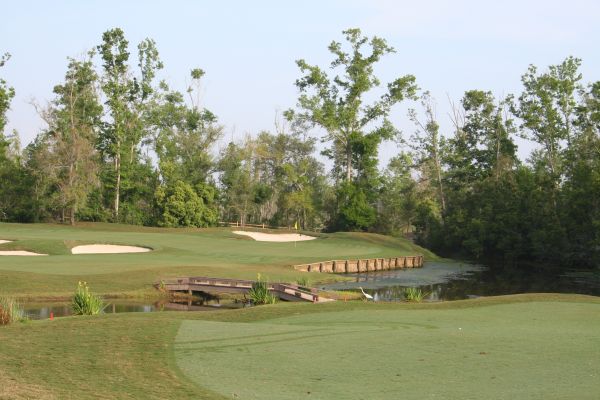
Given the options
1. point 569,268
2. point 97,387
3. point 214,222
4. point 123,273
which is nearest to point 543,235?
point 569,268

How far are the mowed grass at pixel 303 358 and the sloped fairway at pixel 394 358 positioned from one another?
0.02m

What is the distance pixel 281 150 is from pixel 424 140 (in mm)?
23513

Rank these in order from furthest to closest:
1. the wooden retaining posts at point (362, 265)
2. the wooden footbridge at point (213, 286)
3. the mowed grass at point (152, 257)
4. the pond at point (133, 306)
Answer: the wooden retaining posts at point (362, 265), the mowed grass at point (152, 257), the wooden footbridge at point (213, 286), the pond at point (133, 306)

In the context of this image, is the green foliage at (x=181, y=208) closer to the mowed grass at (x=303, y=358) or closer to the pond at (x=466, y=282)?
the pond at (x=466, y=282)

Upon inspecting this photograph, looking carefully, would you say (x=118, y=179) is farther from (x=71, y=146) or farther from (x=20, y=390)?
(x=20, y=390)

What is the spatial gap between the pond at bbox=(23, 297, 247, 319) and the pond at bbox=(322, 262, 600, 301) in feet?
22.3

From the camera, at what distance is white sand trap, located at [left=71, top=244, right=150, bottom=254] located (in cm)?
4072

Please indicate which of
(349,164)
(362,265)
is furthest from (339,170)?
(362,265)

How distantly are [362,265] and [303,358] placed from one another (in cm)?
3484

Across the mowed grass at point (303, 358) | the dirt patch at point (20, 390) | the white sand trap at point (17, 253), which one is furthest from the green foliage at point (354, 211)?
the dirt patch at point (20, 390)

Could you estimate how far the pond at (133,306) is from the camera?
23.9m

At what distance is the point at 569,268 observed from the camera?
2154 inches

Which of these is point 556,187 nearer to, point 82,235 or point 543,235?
point 543,235

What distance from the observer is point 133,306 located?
26.4 meters
